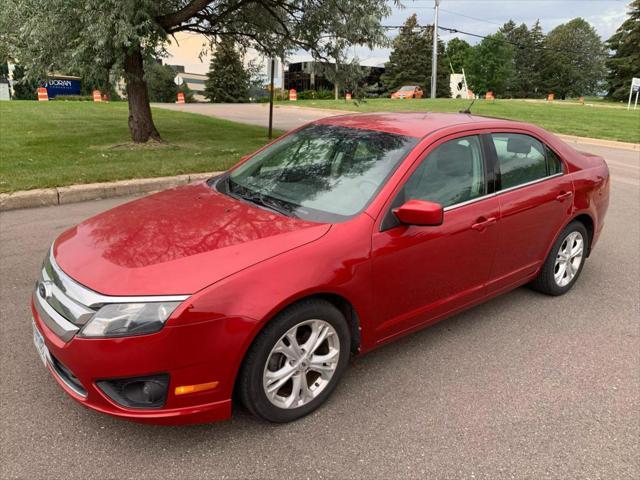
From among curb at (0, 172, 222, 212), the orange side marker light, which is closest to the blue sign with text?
curb at (0, 172, 222, 212)

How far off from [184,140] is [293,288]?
1076 cm

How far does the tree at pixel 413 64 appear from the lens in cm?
6662

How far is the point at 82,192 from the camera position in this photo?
7211mm

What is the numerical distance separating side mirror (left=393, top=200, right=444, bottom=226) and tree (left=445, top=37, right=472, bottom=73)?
71.9m

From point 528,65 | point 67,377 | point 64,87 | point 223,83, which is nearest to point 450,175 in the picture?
point 67,377

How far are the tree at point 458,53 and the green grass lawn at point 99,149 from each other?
61.5 metres

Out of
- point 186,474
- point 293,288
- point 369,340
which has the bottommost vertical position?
point 186,474

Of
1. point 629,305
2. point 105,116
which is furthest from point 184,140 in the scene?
point 629,305

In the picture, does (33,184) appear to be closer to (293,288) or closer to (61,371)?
(61,371)

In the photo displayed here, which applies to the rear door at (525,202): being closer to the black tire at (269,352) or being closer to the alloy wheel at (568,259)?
the alloy wheel at (568,259)

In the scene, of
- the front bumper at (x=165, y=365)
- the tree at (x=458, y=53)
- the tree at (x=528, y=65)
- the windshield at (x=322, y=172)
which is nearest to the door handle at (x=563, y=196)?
the windshield at (x=322, y=172)

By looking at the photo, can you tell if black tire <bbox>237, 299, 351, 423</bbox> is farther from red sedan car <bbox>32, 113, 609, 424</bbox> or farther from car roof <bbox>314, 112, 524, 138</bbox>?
car roof <bbox>314, 112, 524, 138</bbox>

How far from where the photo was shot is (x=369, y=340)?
2.98m

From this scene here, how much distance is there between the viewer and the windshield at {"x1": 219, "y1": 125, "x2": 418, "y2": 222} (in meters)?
3.04
